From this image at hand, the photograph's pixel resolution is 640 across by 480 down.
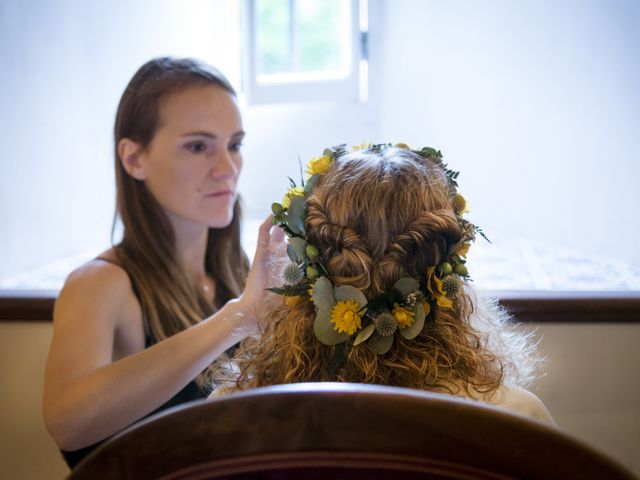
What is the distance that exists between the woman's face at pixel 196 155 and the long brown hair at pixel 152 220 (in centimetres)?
2

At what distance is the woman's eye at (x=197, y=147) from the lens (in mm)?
1276

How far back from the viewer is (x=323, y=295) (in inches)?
28.6

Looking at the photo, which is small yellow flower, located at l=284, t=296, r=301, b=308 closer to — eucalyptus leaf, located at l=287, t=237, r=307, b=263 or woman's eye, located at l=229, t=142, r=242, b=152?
eucalyptus leaf, located at l=287, t=237, r=307, b=263

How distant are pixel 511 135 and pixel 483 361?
6.15 ft

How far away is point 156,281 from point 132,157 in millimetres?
285

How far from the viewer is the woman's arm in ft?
3.18

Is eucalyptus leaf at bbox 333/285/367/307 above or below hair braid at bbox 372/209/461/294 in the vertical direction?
below

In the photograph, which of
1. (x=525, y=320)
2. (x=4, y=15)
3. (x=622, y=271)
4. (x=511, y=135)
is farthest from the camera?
(x=511, y=135)

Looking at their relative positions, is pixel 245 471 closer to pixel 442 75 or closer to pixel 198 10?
pixel 442 75

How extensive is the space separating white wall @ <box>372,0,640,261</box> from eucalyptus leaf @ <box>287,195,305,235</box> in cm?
127

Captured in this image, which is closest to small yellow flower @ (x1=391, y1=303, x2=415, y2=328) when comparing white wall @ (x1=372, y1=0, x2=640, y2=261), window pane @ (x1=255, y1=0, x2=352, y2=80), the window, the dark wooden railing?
the dark wooden railing

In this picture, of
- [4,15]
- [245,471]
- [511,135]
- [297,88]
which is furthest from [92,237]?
[245,471]

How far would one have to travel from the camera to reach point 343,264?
73 cm

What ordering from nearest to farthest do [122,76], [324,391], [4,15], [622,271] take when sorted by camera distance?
1. [324,391]
2. [622,271]
3. [4,15]
4. [122,76]
